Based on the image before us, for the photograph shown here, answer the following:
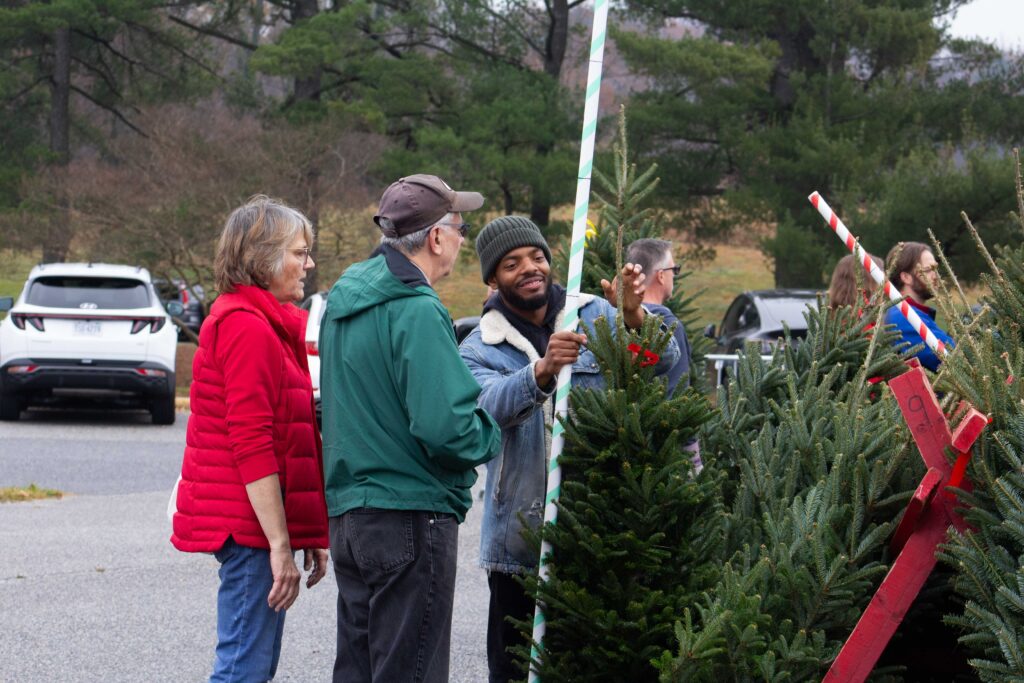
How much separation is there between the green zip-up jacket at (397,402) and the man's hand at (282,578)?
0.41 meters

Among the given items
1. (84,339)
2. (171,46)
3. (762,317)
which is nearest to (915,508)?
(762,317)

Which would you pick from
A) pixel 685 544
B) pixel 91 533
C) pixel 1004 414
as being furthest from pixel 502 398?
pixel 91 533

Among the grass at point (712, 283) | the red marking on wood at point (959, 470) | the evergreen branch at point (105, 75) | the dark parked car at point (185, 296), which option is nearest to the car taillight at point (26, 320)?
the dark parked car at point (185, 296)

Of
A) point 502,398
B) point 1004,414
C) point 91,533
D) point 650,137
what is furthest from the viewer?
point 650,137

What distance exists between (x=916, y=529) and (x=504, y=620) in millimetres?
1314

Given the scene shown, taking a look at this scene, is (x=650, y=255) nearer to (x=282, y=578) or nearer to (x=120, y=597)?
(x=282, y=578)

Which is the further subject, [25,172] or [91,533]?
[25,172]

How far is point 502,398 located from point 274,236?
2.83 ft

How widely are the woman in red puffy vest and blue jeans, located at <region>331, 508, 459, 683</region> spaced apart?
17.0 inches

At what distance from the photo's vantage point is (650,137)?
2509cm

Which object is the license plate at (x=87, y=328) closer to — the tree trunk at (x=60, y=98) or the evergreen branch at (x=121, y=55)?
the tree trunk at (x=60, y=98)

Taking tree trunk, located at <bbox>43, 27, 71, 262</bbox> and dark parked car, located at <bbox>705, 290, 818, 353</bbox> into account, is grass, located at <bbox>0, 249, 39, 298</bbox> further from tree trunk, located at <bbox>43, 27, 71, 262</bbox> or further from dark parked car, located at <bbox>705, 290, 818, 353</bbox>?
dark parked car, located at <bbox>705, 290, 818, 353</bbox>

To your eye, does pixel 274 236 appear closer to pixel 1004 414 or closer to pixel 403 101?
pixel 1004 414

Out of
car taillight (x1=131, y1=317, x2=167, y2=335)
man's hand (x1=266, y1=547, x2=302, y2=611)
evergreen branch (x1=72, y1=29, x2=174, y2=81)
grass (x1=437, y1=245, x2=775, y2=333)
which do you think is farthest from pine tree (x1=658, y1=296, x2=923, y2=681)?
grass (x1=437, y1=245, x2=775, y2=333)
